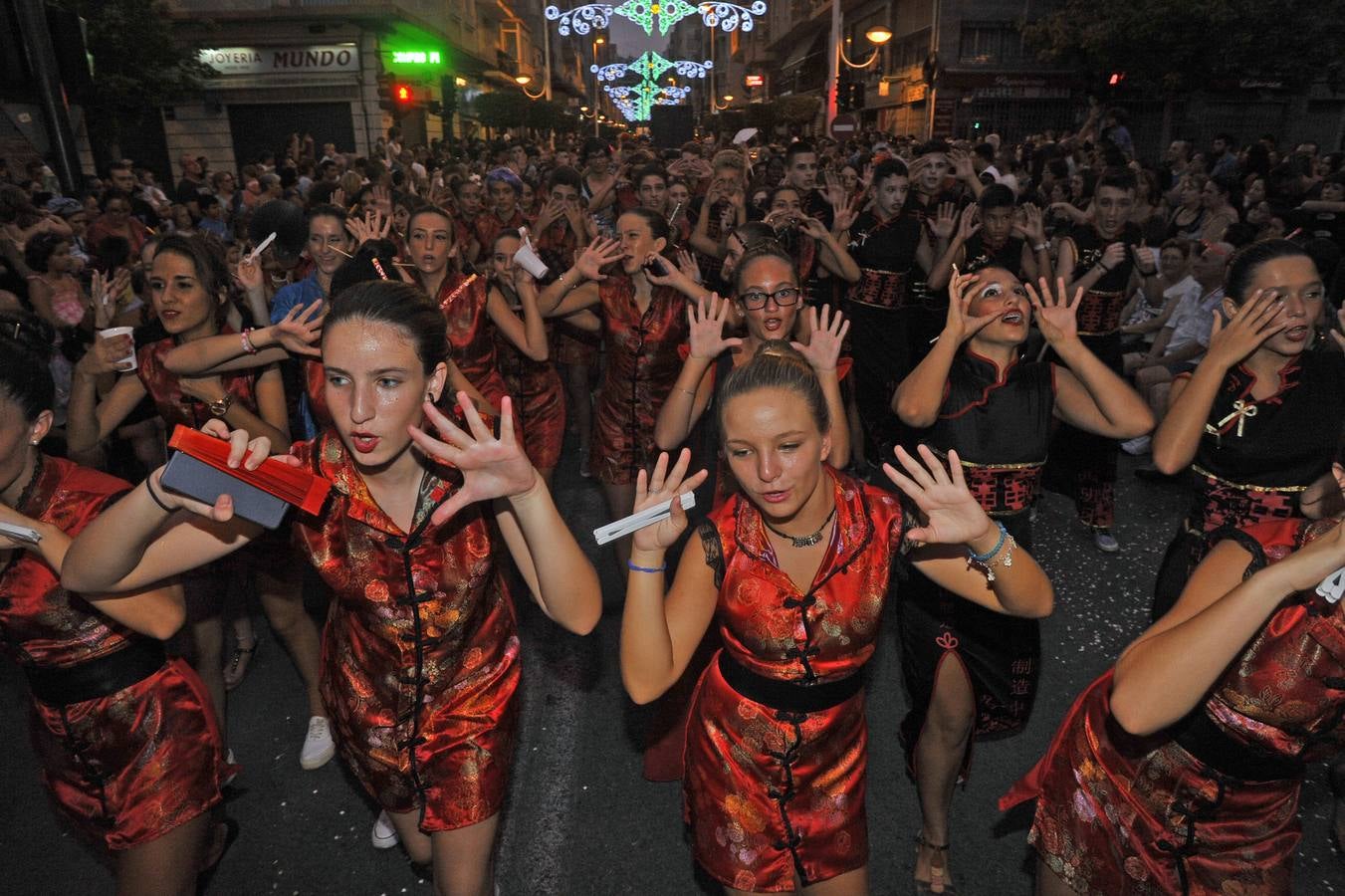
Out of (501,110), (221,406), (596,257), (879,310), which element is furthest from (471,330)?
(501,110)

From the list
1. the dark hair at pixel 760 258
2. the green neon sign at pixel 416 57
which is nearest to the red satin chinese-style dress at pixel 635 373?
the dark hair at pixel 760 258

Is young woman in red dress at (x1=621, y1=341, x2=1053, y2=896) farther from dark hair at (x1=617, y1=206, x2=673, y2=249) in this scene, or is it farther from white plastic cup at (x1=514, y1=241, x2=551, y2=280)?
dark hair at (x1=617, y1=206, x2=673, y2=249)

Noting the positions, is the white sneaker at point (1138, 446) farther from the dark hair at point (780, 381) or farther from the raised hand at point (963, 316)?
the dark hair at point (780, 381)

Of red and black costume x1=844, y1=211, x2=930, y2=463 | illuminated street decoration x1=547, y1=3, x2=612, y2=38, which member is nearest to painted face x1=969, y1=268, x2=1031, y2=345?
red and black costume x1=844, y1=211, x2=930, y2=463

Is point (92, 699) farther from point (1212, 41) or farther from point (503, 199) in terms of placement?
point (1212, 41)

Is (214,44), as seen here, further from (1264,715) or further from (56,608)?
(1264,715)

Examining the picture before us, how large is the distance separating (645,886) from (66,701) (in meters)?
1.99

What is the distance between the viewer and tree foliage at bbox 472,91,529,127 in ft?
98.0

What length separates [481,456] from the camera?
2043mm

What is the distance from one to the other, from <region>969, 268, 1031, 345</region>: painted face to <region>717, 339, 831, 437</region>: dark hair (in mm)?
1262

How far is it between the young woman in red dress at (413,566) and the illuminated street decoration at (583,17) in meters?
23.3

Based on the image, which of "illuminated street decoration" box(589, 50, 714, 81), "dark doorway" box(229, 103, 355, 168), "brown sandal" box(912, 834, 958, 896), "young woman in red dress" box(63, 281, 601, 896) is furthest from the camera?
"illuminated street decoration" box(589, 50, 714, 81)

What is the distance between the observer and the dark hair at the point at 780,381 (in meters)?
2.26

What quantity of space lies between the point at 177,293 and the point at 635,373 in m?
2.35
